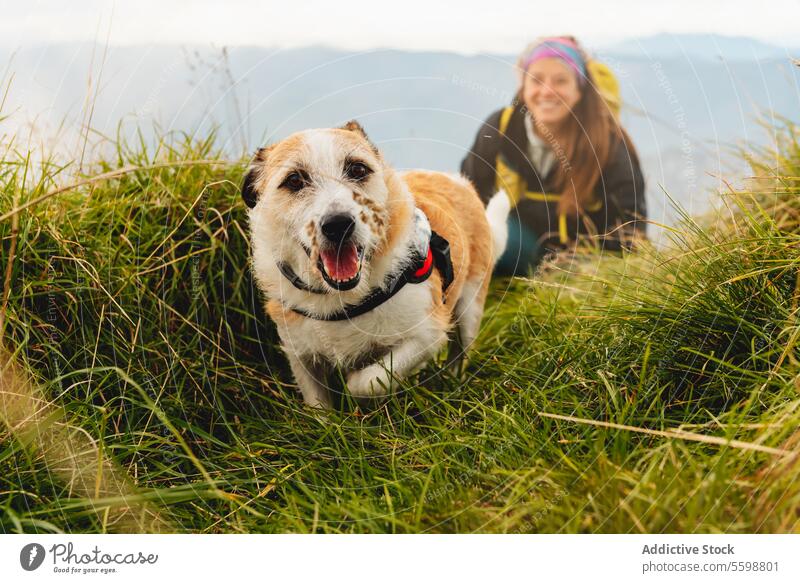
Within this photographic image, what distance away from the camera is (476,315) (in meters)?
3.53

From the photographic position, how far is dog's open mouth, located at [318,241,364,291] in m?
2.31

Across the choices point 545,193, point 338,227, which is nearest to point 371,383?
point 338,227

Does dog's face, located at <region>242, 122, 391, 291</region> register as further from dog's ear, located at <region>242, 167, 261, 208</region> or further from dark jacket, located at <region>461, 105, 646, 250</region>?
dark jacket, located at <region>461, 105, 646, 250</region>

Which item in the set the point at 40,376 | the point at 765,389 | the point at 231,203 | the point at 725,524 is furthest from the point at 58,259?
the point at 765,389

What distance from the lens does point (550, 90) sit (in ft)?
14.0

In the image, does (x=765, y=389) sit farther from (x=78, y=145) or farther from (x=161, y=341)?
(x=78, y=145)

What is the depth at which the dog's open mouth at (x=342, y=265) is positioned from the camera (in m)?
2.31

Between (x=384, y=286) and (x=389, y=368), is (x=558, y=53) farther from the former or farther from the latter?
Result: (x=389, y=368)

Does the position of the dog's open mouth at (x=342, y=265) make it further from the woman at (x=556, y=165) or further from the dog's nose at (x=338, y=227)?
the woman at (x=556, y=165)

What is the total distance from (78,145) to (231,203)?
2.76ft

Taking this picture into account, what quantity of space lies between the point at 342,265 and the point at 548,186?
288 cm

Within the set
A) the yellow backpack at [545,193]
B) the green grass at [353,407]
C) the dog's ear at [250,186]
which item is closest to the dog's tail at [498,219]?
the yellow backpack at [545,193]

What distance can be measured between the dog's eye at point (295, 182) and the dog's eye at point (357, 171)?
182mm
